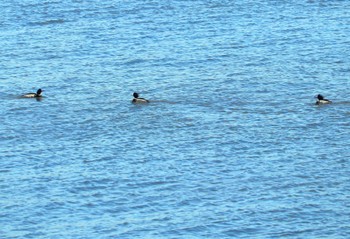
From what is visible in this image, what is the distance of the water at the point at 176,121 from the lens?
4106 centimetres

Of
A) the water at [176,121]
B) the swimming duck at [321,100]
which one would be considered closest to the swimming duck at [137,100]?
the water at [176,121]

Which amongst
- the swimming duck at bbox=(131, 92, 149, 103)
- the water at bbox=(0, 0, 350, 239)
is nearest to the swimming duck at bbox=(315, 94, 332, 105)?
the water at bbox=(0, 0, 350, 239)

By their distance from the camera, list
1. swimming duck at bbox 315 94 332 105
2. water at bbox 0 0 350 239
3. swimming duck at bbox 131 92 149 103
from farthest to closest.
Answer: swimming duck at bbox 131 92 149 103, swimming duck at bbox 315 94 332 105, water at bbox 0 0 350 239

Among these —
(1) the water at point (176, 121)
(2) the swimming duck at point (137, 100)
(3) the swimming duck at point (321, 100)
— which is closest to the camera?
(1) the water at point (176, 121)

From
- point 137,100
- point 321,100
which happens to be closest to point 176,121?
point 137,100

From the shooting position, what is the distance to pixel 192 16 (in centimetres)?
7294

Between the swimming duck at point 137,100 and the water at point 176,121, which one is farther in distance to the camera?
the swimming duck at point 137,100

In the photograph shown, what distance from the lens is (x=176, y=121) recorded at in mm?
51688

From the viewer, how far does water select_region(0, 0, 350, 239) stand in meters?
41.1

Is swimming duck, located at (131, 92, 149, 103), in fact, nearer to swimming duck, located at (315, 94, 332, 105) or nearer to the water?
the water

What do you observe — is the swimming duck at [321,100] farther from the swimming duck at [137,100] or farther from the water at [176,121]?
the swimming duck at [137,100]

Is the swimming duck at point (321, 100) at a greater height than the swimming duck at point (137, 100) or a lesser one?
greater

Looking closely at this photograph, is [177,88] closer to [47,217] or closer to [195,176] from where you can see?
[195,176]

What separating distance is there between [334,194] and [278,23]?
28998 millimetres
